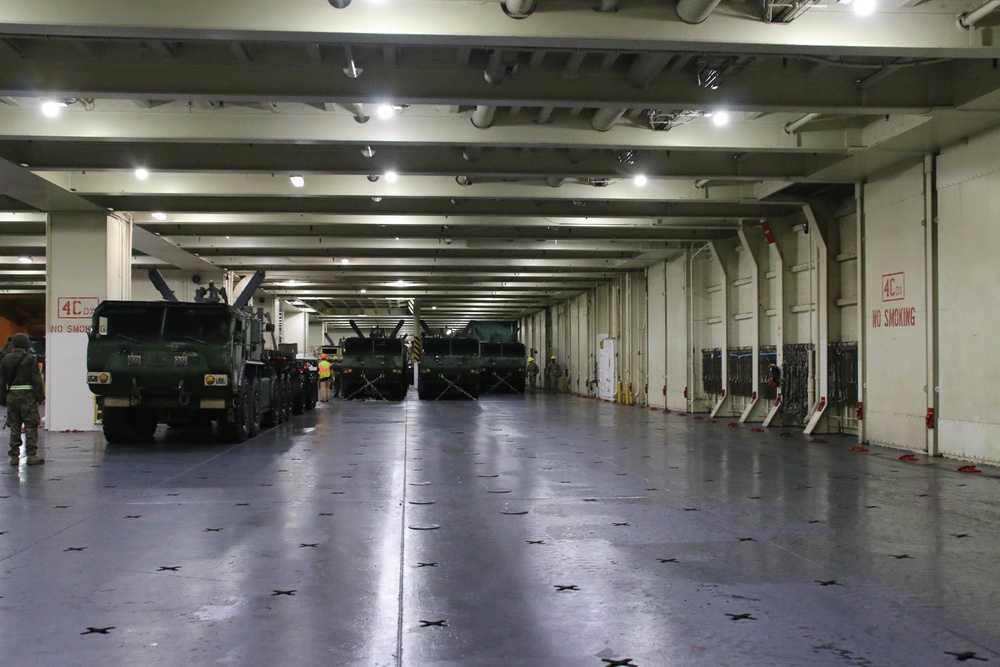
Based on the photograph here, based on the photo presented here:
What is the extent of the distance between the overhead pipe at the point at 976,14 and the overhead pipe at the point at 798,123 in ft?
10.1

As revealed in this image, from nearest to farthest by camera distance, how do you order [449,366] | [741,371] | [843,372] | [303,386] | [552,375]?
1. [843,372]
2. [741,371]
3. [303,386]
4. [449,366]
5. [552,375]

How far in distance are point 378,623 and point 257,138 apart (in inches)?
328

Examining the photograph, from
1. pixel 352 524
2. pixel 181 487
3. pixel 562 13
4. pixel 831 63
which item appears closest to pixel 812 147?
pixel 831 63

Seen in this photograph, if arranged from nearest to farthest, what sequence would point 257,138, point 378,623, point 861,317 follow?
point 378,623, point 257,138, point 861,317

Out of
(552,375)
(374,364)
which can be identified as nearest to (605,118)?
(374,364)

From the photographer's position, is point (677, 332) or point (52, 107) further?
point (677, 332)

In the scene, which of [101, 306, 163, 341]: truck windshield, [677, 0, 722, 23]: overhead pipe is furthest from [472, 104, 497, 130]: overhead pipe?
[101, 306, 163, 341]: truck windshield

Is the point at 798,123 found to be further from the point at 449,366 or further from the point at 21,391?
the point at 449,366

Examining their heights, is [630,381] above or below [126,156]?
below

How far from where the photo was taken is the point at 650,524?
6668 mm

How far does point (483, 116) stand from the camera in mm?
10617

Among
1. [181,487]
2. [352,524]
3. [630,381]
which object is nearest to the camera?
[352,524]

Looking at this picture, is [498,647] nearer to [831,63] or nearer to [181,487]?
[181,487]

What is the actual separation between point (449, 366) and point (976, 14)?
22.3 m
